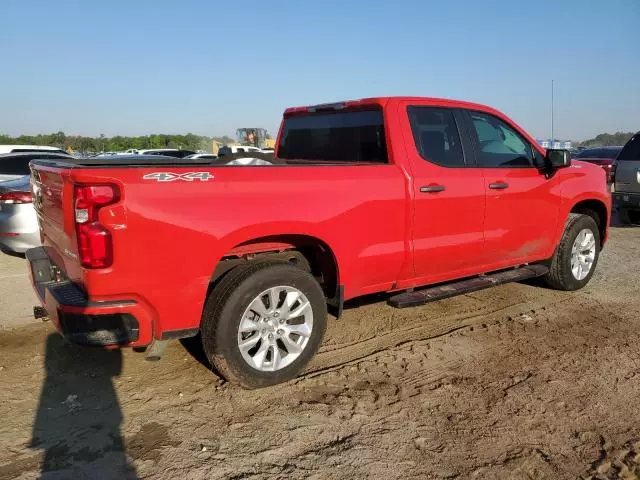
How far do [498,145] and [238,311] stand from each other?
3032mm

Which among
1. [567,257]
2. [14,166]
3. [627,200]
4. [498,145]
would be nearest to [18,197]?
[14,166]

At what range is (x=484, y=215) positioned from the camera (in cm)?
476

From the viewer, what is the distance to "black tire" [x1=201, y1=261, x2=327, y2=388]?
3426mm

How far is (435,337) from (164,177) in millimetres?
2667

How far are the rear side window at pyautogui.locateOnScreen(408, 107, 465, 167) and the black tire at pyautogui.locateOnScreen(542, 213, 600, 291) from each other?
1.82 meters

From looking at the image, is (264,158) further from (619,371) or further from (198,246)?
(619,371)

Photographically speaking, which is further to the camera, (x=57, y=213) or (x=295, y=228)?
(x=295, y=228)

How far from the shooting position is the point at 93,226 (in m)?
2.98

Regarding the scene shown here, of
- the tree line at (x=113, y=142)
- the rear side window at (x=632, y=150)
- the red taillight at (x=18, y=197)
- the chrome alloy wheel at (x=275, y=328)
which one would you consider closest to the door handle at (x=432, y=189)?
the chrome alloy wheel at (x=275, y=328)

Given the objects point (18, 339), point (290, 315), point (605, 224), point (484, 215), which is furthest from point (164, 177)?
point (605, 224)

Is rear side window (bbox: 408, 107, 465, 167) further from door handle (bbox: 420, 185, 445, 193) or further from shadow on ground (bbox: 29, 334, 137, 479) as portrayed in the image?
shadow on ground (bbox: 29, 334, 137, 479)

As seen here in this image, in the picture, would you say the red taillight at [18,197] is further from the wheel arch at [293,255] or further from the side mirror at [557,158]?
the side mirror at [557,158]

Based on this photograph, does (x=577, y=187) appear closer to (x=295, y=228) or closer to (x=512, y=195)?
(x=512, y=195)

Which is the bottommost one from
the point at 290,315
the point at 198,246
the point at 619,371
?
the point at 619,371
